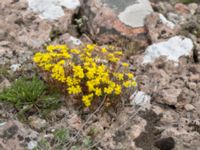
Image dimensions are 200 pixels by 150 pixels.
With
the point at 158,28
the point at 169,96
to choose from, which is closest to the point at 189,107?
the point at 169,96

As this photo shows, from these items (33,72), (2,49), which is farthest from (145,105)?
(2,49)

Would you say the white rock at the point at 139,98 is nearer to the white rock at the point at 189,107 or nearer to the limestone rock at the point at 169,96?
the limestone rock at the point at 169,96

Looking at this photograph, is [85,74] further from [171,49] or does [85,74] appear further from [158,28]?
[158,28]

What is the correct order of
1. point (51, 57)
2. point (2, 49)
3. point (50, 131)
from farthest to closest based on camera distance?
1. point (2, 49)
2. point (51, 57)
3. point (50, 131)

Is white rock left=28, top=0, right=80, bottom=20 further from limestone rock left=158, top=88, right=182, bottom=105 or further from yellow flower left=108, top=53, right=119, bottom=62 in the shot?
limestone rock left=158, top=88, right=182, bottom=105

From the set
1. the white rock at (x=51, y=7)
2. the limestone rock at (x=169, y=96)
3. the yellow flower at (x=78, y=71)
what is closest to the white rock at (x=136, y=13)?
the white rock at (x=51, y=7)

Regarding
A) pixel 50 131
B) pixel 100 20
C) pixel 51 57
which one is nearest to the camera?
pixel 50 131

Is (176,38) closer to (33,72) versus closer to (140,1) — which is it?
(140,1)
